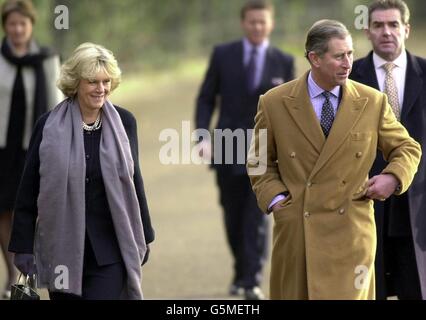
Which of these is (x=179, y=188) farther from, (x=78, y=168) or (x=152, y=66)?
(x=152, y=66)

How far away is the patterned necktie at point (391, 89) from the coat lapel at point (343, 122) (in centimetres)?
104

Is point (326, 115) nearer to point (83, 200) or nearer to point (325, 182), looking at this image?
point (325, 182)

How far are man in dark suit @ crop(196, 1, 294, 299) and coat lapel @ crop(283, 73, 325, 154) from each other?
10.6ft

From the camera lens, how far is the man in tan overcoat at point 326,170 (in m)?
6.34

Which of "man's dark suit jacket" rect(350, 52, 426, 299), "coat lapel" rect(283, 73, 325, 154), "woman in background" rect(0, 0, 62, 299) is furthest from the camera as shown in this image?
"woman in background" rect(0, 0, 62, 299)

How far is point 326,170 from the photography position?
20.8 feet

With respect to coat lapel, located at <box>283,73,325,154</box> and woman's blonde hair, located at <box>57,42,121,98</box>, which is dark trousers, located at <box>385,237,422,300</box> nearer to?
coat lapel, located at <box>283,73,325,154</box>

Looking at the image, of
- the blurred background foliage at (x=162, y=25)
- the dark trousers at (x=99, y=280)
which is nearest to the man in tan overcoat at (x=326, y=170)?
the dark trousers at (x=99, y=280)

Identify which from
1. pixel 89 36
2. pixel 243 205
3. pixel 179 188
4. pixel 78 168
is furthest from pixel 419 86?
pixel 89 36

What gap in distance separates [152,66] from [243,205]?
16685 millimetres

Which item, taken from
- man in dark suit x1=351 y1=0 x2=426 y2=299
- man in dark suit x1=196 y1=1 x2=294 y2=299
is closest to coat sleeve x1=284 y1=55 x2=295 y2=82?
man in dark suit x1=196 y1=1 x2=294 y2=299

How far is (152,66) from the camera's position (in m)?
26.5

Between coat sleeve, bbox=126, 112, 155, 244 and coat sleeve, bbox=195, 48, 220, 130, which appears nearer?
coat sleeve, bbox=126, 112, 155, 244

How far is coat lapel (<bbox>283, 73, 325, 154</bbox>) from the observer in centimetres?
639
